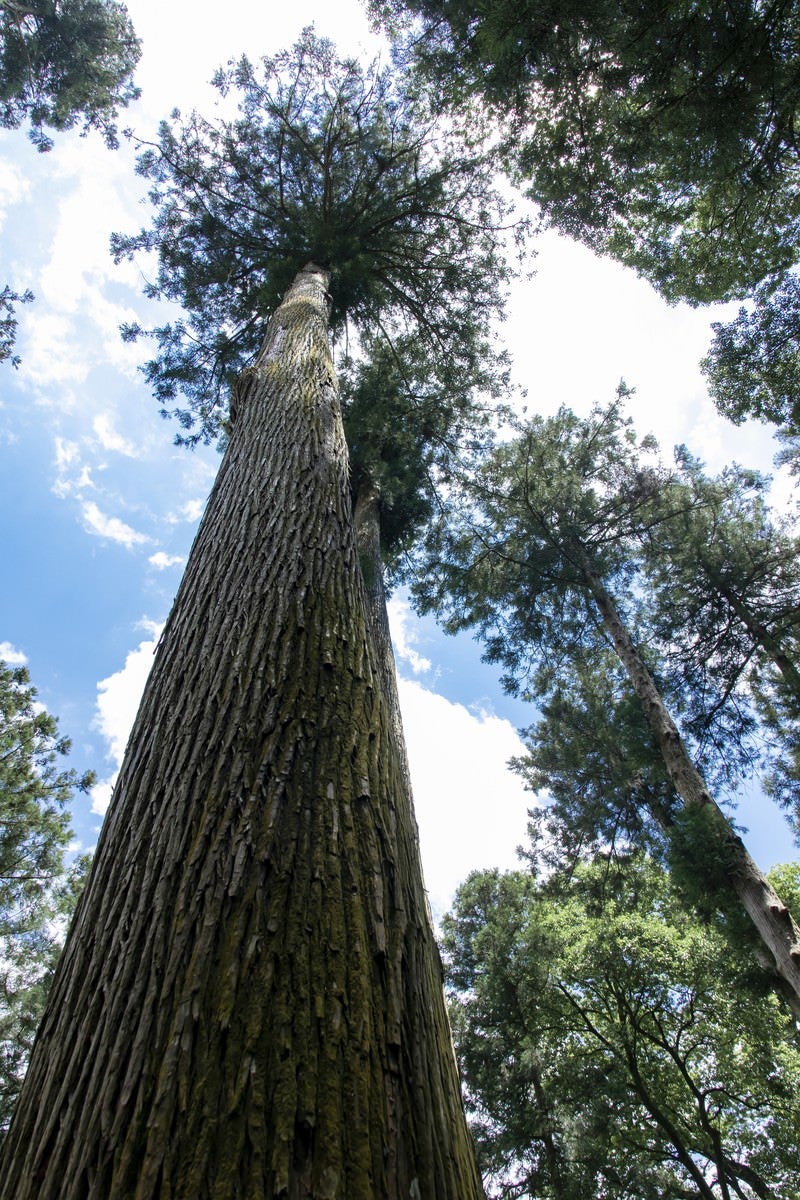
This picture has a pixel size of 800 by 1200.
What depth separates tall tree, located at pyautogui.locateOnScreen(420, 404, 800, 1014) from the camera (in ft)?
35.5

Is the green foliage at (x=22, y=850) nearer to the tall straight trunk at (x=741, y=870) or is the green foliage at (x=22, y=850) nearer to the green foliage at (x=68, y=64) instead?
the tall straight trunk at (x=741, y=870)

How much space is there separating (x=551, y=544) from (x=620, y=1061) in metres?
11.1

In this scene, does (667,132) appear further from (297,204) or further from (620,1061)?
(620,1061)

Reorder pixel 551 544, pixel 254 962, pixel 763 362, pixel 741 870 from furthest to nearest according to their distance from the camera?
pixel 551 544, pixel 763 362, pixel 741 870, pixel 254 962

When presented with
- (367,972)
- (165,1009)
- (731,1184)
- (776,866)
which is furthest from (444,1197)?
(776,866)

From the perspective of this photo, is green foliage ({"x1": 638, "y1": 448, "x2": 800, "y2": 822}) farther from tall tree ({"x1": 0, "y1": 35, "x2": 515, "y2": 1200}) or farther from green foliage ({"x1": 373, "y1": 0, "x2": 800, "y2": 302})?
tall tree ({"x1": 0, "y1": 35, "x2": 515, "y2": 1200})

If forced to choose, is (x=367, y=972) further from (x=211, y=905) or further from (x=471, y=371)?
(x=471, y=371)

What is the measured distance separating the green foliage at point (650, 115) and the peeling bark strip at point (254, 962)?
6.73 m

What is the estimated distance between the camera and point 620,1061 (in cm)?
1194

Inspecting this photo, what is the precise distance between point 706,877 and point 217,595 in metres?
6.60

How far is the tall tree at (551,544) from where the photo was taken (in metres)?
10.8

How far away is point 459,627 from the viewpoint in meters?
11.0

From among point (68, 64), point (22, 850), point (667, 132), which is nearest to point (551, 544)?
A: point (667, 132)

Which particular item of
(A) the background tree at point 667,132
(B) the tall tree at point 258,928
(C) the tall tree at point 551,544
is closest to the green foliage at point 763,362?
(A) the background tree at point 667,132
